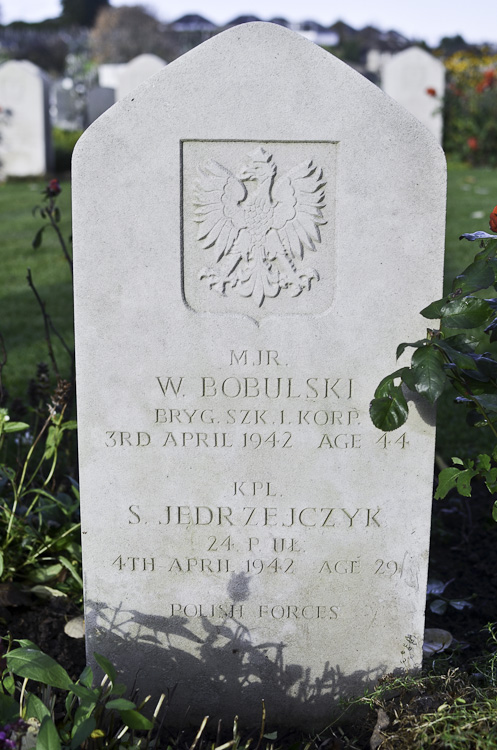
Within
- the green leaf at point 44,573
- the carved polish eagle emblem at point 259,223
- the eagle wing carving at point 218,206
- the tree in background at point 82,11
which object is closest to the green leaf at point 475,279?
the carved polish eagle emblem at point 259,223

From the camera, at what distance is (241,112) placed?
200cm

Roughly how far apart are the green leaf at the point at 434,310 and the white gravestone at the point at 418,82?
12.2 meters

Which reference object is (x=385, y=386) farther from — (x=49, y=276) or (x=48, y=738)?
(x=49, y=276)

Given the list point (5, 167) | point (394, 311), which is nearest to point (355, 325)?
point (394, 311)

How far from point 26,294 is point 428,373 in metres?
5.20

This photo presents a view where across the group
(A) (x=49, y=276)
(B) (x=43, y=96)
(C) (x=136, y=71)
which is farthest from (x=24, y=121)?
(A) (x=49, y=276)

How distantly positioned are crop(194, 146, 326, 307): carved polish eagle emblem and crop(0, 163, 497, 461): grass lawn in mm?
2001

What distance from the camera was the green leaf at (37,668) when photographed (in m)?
1.77

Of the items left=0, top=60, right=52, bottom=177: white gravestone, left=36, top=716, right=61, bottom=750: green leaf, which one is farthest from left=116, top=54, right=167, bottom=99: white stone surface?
left=36, top=716, right=61, bottom=750: green leaf

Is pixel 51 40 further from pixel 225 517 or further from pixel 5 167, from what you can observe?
pixel 225 517

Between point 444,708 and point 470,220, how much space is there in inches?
277

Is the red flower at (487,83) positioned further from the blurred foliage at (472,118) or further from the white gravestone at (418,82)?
the white gravestone at (418,82)

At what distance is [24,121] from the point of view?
500 inches

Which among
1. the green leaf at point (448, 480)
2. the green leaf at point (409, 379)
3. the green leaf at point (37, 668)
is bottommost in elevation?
the green leaf at point (37, 668)
